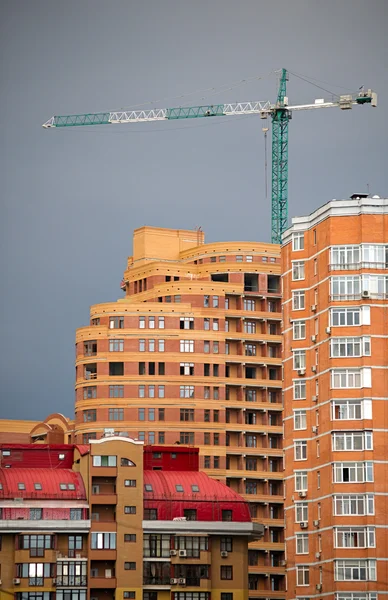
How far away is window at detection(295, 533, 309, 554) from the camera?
515ft

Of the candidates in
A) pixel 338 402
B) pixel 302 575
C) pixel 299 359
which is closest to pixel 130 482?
pixel 299 359

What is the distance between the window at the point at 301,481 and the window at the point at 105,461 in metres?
24.0

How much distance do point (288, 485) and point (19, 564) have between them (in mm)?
28634

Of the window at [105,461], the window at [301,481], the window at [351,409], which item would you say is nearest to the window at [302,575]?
the window at [301,481]

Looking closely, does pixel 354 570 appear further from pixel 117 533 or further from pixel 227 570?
pixel 117 533

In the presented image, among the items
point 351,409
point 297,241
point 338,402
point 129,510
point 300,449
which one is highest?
point 297,241

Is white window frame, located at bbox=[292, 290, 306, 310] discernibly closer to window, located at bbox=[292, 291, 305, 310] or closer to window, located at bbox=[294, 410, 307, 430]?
window, located at bbox=[292, 291, 305, 310]

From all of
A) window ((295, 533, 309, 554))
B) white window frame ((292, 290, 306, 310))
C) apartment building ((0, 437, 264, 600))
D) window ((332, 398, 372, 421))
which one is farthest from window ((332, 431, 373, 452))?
apartment building ((0, 437, 264, 600))

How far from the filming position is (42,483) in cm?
17700

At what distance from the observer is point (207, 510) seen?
17938cm

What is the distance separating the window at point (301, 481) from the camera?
158500 millimetres

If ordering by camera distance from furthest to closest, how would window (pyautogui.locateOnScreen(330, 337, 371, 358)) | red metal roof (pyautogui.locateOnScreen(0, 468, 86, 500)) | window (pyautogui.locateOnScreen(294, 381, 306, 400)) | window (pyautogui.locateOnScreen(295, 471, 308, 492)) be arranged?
red metal roof (pyautogui.locateOnScreen(0, 468, 86, 500)), window (pyautogui.locateOnScreen(294, 381, 306, 400)), window (pyautogui.locateOnScreen(295, 471, 308, 492)), window (pyautogui.locateOnScreen(330, 337, 371, 358))

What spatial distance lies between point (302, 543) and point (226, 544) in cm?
2237

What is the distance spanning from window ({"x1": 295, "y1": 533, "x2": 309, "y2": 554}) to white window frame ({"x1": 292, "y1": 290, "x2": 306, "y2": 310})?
67.5 ft
